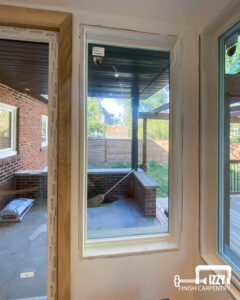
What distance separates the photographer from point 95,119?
1247mm

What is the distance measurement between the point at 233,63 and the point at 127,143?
3.09ft

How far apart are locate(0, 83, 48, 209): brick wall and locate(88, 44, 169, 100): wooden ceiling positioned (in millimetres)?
463

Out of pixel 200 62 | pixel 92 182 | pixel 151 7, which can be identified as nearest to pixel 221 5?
pixel 200 62

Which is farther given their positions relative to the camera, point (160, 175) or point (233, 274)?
point (160, 175)

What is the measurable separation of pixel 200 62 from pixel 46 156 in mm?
1413

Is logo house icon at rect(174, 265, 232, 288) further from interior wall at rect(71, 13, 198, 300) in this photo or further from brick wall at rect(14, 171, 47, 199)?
brick wall at rect(14, 171, 47, 199)

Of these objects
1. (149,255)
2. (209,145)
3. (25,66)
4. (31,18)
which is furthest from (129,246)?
(31,18)

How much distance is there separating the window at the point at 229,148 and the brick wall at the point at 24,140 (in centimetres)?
132

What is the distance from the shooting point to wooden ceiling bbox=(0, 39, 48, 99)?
1.11 m

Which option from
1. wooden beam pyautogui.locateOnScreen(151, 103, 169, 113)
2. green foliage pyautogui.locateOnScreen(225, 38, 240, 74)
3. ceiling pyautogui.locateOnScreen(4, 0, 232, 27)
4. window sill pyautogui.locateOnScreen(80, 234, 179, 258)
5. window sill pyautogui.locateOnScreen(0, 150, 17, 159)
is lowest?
window sill pyautogui.locateOnScreen(80, 234, 179, 258)

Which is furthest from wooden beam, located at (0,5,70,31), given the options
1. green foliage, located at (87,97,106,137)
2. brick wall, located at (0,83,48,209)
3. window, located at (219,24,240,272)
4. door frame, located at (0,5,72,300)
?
window, located at (219,24,240,272)

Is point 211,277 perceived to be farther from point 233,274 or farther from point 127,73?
point 127,73

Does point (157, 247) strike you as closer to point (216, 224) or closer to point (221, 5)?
point (216, 224)

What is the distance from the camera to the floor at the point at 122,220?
4.12 ft
